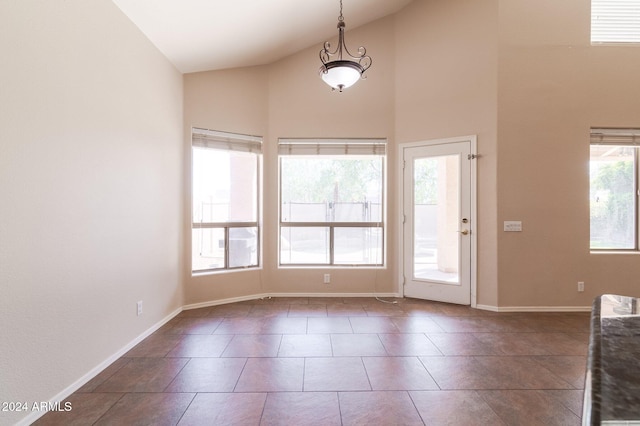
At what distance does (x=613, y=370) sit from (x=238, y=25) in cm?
388

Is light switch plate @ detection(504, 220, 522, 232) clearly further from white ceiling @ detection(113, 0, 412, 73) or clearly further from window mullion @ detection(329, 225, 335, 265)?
white ceiling @ detection(113, 0, 412, 73)

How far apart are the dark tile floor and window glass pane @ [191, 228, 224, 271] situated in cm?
69

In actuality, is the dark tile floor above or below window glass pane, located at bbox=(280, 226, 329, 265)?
below

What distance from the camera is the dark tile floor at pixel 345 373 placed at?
1923mm

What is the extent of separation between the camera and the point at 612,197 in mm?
4039

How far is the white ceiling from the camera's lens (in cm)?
291

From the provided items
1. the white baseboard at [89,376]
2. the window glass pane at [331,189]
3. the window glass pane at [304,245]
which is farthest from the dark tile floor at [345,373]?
the window glass pane at [331,189]

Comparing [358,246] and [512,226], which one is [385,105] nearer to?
[358,246]

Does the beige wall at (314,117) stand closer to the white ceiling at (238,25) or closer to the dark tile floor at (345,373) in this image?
the white ceiling at (238,25)

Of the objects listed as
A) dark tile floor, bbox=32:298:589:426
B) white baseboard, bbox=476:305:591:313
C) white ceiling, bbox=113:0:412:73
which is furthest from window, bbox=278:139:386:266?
white baseboard, bbox=476:305:591:313

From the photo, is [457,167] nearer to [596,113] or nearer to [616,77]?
[596,113]

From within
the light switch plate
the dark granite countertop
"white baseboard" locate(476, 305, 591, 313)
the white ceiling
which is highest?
the white ceiling

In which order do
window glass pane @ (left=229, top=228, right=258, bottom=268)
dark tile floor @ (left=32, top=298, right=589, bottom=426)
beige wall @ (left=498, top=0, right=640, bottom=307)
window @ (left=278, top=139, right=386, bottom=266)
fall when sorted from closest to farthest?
dark tile floor @ (left=32, top=298, right=589, bottom=426), beige wall @ (left=498, top=0, right=640, bottom=307), window glass pane @ (left=229, top=228, right=258, bottom=268), window @ (left=278, top=139, right=386, bottom=266)

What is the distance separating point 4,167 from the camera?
169cm
